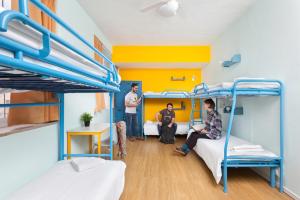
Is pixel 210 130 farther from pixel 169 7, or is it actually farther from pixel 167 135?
pixel 169 7

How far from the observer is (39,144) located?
186 cm

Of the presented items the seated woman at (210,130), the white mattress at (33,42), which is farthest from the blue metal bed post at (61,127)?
the seated woman at (210,130)

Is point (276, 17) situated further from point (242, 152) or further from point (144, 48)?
point (144, 48)

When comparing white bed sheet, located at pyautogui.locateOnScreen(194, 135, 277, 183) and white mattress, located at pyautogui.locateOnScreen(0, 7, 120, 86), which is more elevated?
white mattress, located at pyautogui.locateOnScreen(0, 7, 120, 86)

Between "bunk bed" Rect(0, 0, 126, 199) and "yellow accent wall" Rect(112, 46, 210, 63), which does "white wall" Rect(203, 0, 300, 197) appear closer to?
"yellow accent wall" Rect(112, 46, 210, 63)

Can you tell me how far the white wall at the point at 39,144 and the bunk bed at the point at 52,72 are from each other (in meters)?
0.19

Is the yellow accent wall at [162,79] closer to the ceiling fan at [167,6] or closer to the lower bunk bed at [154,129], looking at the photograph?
the lower bunk bed at [154,129]

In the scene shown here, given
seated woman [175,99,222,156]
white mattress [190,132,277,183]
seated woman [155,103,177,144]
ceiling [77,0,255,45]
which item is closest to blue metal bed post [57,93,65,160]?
ceiling [77,0,255,45]

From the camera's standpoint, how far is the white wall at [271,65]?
197 cm

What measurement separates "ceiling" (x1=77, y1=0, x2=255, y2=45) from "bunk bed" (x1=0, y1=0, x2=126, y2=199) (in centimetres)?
158

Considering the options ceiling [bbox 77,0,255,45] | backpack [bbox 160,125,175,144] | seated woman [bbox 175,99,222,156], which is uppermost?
ceiling [bbox 77,0,255,45]

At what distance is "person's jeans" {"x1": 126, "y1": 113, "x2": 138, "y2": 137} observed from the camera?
475 centimetres

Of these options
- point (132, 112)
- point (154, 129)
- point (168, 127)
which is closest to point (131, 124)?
point (132, 112)

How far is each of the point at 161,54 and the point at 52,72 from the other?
4.19m
